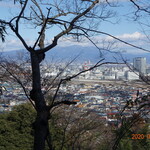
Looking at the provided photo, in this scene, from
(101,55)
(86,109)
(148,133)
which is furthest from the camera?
(86,109)

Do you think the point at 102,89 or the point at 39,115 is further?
the point at 102,89

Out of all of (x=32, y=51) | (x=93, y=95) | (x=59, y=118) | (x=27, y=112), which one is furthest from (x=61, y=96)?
(x=32, y=51)

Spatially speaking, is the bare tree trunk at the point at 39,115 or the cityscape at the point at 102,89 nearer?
the bare tree trunk at the point at 39,115

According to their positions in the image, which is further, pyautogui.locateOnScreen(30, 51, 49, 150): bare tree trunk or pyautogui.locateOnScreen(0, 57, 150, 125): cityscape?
pyautogui.locateOnScreen(0, 57, 150, 125): cityscape

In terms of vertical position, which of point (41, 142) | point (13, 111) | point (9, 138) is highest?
point (41, 142)

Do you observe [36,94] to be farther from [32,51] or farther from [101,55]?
[101,55]

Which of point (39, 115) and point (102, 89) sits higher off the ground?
point (39, 115)

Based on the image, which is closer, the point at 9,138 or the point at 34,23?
the point at 34,23

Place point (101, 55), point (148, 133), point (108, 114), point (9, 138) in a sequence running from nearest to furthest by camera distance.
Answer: point (101, 55), point (108, 114), point (148, 133), point (9, 138)

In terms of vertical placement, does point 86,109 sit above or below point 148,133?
above
